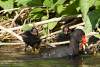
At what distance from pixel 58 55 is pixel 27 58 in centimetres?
53

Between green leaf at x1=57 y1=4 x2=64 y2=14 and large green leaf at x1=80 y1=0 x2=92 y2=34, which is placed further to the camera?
green leaf at x1=57 y1=4 x2=64 y2=14

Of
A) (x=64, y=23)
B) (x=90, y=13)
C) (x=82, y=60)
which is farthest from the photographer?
(x=64, y=23)

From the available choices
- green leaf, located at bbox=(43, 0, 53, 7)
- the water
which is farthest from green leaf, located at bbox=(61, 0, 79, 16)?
the water

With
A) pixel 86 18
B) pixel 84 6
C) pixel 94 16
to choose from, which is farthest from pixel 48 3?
pixel 84 6

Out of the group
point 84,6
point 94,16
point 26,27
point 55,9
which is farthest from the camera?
point 55,9

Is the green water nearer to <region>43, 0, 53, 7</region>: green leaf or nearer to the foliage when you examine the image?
the foliage

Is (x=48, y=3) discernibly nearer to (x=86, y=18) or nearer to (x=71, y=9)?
(x=71, y=9)

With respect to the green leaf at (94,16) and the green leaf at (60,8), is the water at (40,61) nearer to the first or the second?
the green leaf at (94,16)

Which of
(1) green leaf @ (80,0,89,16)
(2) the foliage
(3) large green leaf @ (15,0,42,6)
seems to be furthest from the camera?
(3) large green leaf @ (15,0,42,6)

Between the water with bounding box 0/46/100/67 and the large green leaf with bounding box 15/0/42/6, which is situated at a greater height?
the large green leaf with bounding box 15/0/42/6

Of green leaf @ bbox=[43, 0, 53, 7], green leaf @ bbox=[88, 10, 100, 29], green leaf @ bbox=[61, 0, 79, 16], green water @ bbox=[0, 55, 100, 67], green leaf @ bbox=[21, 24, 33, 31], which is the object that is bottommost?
green water @ bbox=[0, 55, 100, 67]

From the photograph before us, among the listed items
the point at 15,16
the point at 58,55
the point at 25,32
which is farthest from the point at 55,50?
the point at 15,16

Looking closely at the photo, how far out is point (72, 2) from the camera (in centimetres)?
851

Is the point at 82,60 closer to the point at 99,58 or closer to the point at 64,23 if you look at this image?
the point at 99,58
